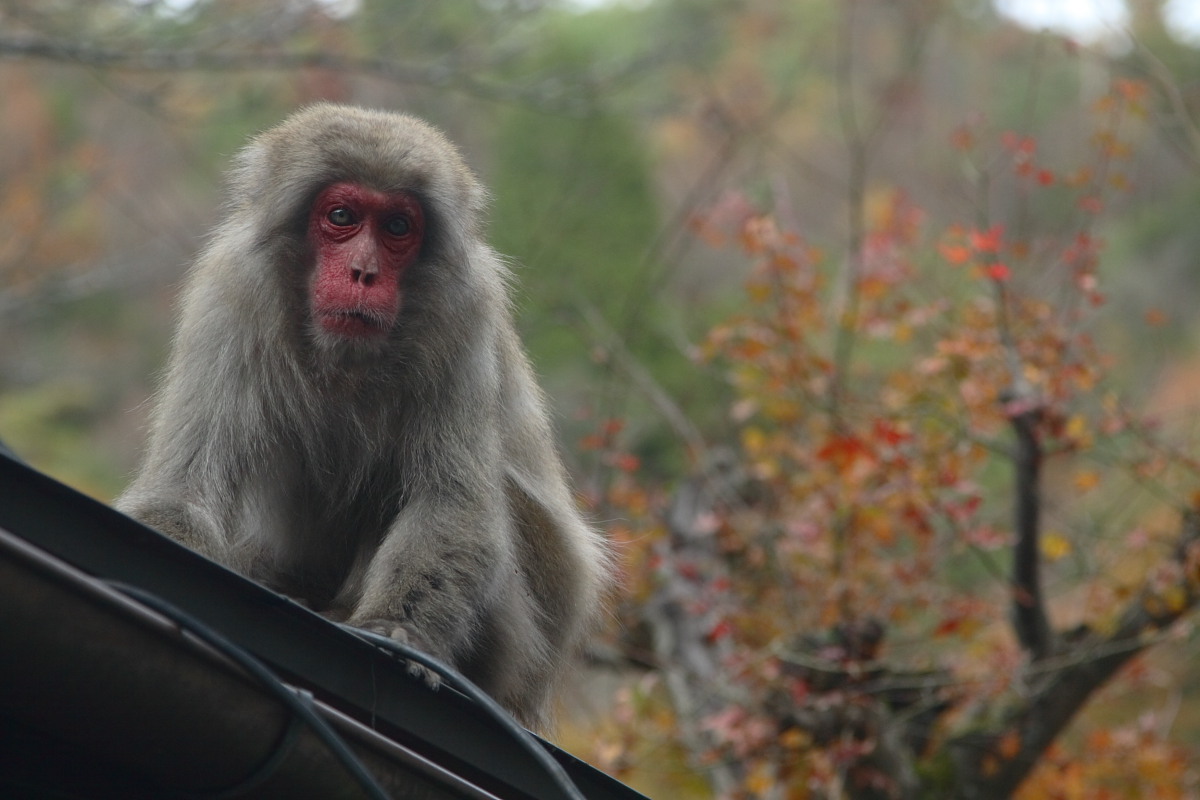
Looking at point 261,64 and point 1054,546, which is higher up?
point 261,64

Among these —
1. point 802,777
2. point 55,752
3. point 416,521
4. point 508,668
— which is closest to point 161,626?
point 55,752

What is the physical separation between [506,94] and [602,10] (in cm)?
3414

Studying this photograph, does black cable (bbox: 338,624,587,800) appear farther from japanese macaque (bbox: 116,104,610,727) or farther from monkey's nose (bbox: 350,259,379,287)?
monkey's nose (bbox: 350,259,379,287)

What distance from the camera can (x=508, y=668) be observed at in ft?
12.3

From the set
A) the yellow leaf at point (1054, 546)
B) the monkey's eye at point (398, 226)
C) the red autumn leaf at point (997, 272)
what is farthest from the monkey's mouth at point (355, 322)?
the yellow leaf at point (1054, 546)

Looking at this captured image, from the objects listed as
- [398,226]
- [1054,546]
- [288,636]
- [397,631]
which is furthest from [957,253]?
[288,636]

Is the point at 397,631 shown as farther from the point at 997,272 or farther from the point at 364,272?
the point at 997,272

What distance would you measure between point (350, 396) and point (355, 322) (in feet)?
0.93

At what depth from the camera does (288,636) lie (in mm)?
2215

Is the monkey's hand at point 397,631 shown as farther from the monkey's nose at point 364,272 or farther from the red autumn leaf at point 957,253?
the red autumn leaf at point 957,253

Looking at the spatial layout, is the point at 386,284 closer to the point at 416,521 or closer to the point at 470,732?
the point at 416,521

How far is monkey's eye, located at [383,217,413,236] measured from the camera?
366cm

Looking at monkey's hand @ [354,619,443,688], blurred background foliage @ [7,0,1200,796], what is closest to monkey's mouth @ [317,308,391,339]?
monkey's hand @ [354,619,443,688]

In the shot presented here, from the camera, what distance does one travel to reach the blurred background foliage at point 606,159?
752 cm
